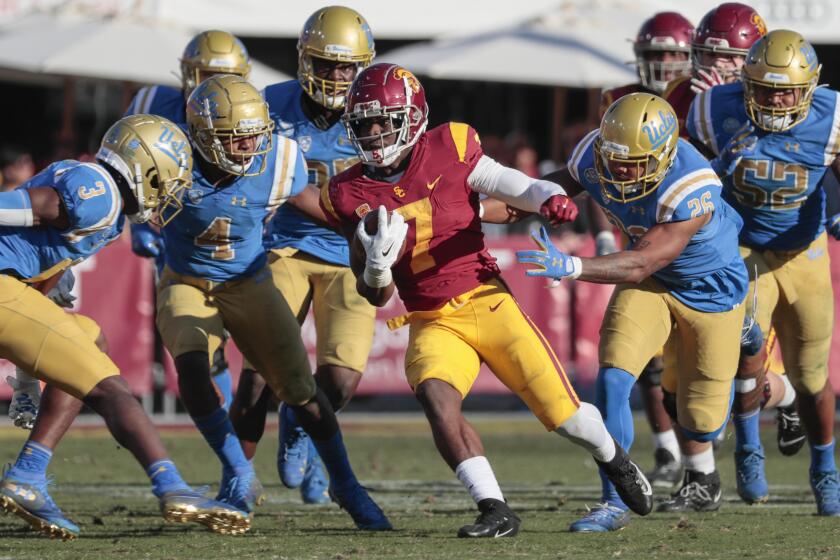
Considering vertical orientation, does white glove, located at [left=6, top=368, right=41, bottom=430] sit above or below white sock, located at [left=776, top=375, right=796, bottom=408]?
above

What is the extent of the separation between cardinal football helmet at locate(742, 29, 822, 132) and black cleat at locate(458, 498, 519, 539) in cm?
220

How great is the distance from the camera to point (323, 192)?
6020 millimetres

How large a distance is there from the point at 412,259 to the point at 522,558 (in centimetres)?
128

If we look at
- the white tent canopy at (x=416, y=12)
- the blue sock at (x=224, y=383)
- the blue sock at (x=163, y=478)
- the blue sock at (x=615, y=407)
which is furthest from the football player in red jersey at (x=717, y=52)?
the white tent canopy at (x=416, y=12)

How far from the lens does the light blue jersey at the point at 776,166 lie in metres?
6.79

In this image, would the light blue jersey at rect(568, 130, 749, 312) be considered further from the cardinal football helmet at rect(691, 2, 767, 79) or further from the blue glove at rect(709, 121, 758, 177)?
the cardinal football helmet at rect(691, 2, 767, 79)

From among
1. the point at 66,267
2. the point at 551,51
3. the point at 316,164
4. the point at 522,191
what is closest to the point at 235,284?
the point at 66,267

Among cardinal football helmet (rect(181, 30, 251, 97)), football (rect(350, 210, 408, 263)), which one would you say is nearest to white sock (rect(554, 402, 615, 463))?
football (rect(350, 210, 408, 263))

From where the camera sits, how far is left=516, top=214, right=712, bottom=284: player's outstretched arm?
5.46m

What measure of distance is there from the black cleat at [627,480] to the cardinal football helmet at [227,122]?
185cm

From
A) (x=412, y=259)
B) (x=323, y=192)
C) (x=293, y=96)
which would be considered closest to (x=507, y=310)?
(x=412, y=259)

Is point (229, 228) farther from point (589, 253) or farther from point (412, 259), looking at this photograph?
point (589, 253)

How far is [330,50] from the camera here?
23.2 ft

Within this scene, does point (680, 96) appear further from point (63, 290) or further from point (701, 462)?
point (63, 290)
